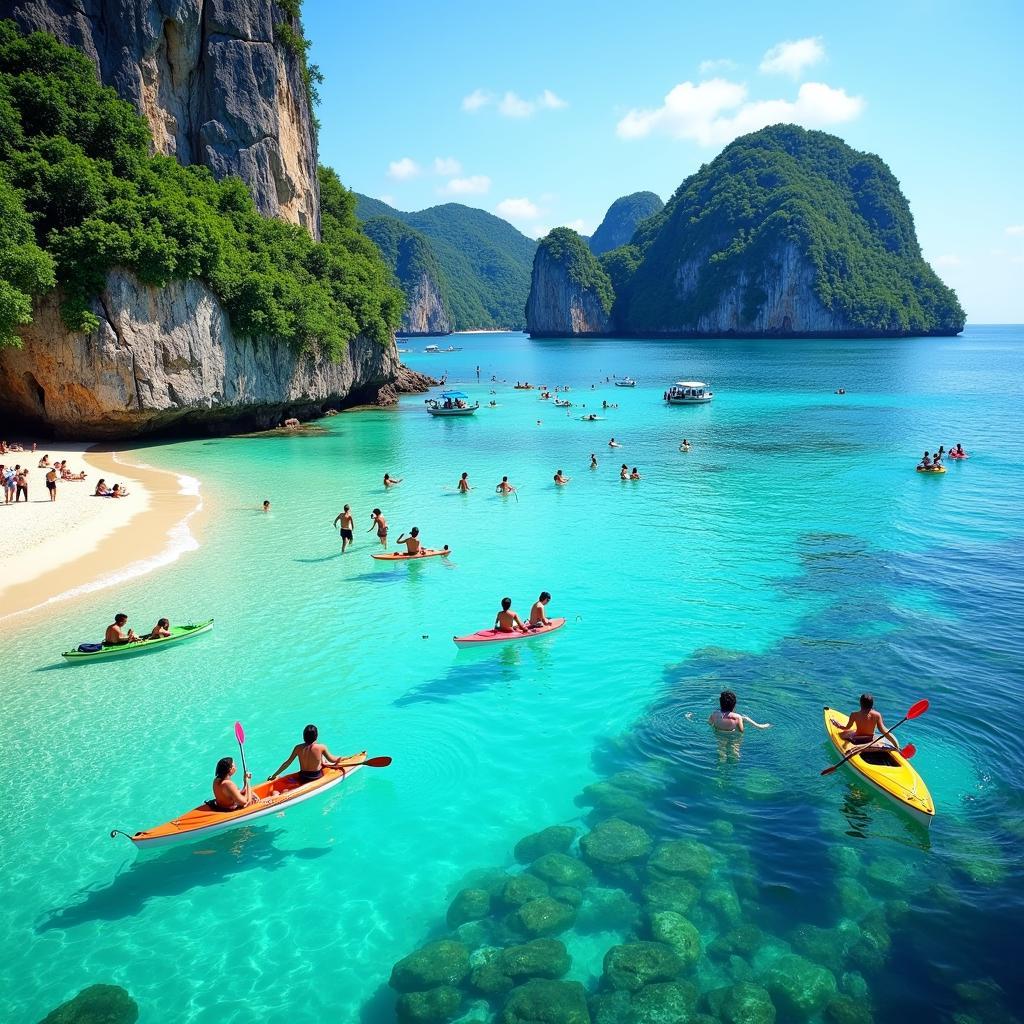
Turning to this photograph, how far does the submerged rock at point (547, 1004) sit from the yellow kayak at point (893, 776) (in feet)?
17.6

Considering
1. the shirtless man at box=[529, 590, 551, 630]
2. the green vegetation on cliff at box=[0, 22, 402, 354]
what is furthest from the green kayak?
the green vegetation on cliff at box=[0, 22, 402, 354]

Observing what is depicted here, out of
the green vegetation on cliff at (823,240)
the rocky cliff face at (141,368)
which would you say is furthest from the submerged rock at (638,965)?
the green vegetation on cliff at (823,240)

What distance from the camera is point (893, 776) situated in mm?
10469

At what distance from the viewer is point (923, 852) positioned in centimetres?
956

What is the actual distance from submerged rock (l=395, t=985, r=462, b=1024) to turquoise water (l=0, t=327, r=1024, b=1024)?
0.16 meters

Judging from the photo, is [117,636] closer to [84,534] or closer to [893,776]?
[84,534]

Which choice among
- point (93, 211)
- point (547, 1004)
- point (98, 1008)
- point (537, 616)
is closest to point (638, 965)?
point (547, 1004)

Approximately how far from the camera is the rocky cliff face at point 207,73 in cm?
4284

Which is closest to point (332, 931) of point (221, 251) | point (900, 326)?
point (221, 251)

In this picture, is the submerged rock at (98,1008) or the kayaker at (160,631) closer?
the submerged rock at (98,1008)

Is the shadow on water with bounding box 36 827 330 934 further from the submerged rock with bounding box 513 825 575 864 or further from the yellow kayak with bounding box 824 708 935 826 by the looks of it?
the yellow kayak with bounding box 824 708 935 826

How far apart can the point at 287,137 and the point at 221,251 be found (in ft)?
65.7

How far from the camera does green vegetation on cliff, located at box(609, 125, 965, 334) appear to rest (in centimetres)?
16762

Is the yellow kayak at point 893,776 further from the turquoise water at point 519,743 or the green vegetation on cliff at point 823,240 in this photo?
the green vegetation on cliff at point 823,240
